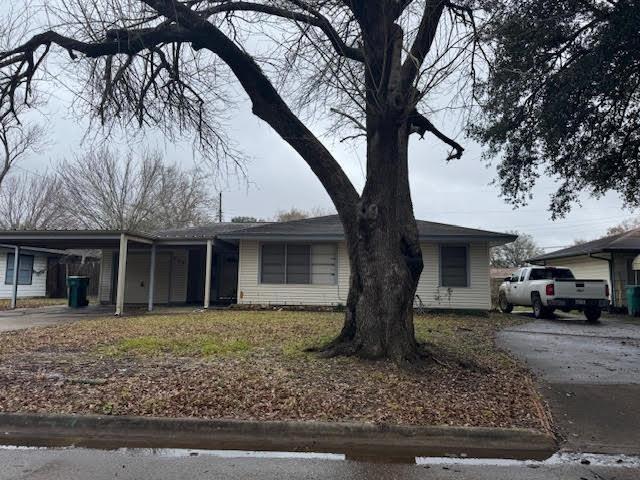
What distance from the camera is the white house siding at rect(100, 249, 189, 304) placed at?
20.2m

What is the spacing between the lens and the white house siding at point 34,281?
2419 centimetres

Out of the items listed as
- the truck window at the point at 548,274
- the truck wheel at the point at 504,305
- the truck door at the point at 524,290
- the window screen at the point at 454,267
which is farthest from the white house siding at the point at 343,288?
the truck wheel at the point at 504,305

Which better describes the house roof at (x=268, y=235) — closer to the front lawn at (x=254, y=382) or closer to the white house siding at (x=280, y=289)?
the white house siding at (x=280, y=289)

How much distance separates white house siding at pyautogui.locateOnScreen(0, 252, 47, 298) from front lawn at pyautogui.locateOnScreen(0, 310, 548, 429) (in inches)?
688

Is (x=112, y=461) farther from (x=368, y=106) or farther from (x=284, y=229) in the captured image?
(x=284, y=229)

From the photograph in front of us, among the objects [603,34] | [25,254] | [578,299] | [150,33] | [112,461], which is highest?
[603,34]

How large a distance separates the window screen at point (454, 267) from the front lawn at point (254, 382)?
7.48m

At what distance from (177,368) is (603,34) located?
980cm

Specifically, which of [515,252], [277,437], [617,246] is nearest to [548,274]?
[617,246]

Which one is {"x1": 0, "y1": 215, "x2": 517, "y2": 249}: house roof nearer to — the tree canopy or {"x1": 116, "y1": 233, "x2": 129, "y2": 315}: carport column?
{"x1": 116, "y1": 233, "x2": 129, "y2": 315}: carport column

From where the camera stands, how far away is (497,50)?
889 cm

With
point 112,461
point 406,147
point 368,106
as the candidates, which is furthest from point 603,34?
point 112,461

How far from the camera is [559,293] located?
1553 cm

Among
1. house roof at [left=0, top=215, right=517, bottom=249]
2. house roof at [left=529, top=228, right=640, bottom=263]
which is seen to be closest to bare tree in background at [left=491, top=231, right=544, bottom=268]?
house roof at [left=529, top=228, right=640, bottom=263]
